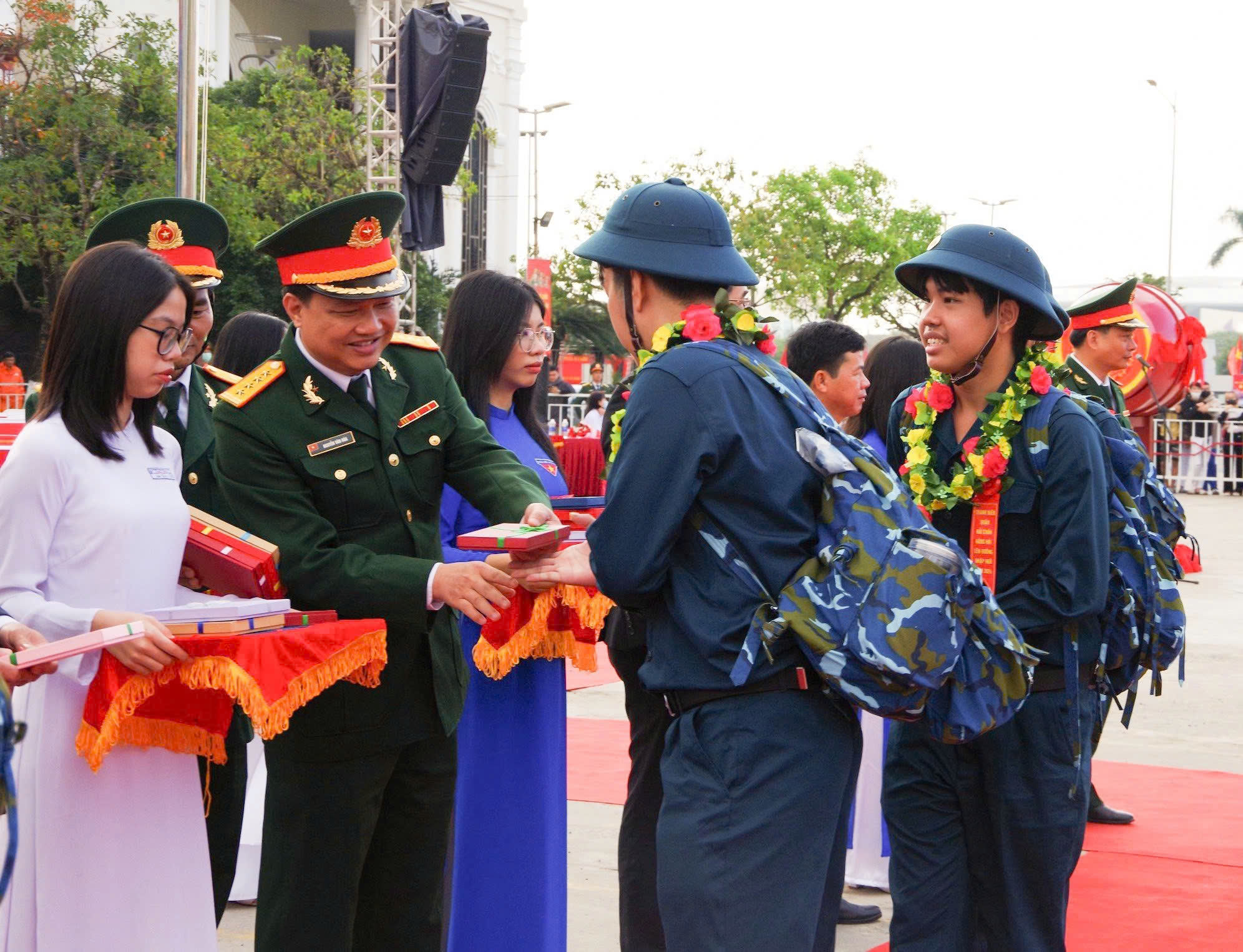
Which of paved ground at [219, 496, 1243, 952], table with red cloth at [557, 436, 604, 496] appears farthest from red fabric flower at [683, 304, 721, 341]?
table with red cloth at [557, 436, 604, 496]

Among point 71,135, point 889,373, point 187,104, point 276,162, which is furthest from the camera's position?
point 276,162

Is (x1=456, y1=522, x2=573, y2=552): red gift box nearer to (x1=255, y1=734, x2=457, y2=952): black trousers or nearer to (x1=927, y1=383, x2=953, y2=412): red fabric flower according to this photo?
(x1=255, y1=734, x2=457, y2=952): black trousers

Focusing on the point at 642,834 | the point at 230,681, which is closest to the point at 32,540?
the point at 230,681

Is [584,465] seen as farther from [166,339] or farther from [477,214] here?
[477,214]

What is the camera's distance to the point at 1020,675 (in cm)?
277

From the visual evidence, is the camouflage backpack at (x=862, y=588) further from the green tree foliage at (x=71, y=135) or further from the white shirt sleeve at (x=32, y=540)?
the green tree foliage at (x=71, y=135)

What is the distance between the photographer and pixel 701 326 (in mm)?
2656

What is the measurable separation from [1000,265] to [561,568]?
138 centimetres

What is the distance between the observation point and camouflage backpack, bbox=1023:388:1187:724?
3.50 m

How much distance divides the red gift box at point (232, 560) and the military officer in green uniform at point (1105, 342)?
4108 mm

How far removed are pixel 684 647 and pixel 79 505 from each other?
1.33 metres

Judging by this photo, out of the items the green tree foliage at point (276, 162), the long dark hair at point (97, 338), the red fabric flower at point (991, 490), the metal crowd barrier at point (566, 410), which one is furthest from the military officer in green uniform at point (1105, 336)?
the green tree foliage at point (276, 162)

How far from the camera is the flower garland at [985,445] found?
135 inches

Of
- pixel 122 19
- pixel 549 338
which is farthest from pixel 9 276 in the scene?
pixel 549 338
